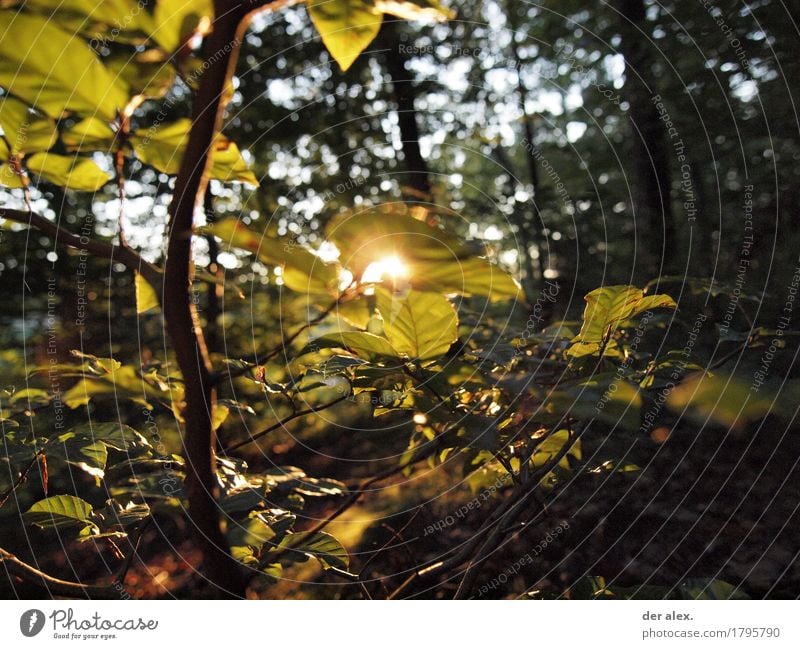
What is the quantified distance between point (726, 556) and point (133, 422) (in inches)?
82.0

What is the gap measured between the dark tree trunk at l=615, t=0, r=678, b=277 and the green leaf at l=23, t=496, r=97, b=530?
1680 mm

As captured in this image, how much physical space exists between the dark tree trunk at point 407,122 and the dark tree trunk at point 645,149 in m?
0.73

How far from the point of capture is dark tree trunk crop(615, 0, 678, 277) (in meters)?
1.70

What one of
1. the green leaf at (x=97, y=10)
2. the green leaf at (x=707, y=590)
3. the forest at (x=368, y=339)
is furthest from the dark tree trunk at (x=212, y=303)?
the green leaf at (x=707, y=590)

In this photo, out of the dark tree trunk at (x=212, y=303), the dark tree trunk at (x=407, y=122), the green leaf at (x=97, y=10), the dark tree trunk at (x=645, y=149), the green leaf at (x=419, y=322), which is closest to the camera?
the green leaf at (x=97, y=10)

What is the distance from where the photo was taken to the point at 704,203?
3.06m

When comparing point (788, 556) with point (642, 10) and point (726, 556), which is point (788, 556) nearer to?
point (726, 556)

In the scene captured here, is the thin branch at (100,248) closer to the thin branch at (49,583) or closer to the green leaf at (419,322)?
the green leaf at (419,322)

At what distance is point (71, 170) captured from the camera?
0.44 metres

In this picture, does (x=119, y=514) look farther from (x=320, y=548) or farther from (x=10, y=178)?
(x=10, y=178)

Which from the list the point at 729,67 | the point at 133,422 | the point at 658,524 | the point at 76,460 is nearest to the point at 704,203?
the point at 729,67

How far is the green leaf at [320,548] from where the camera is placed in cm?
47

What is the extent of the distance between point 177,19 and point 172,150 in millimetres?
130
